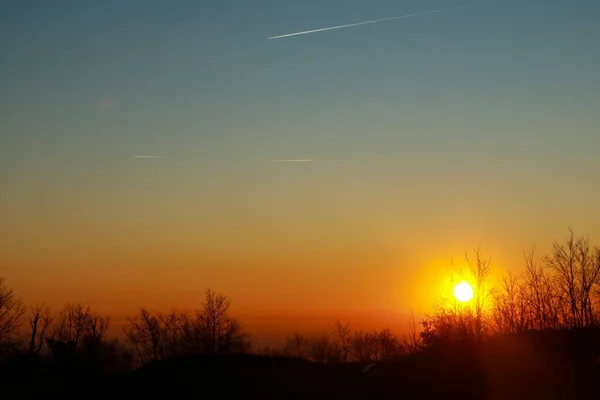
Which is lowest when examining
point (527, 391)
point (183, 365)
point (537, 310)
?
point (527, 391)

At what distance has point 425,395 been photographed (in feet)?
82.2

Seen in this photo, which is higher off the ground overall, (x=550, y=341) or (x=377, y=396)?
(x=550, y=341)

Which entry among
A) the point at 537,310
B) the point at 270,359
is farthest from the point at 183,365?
the point at 537,310

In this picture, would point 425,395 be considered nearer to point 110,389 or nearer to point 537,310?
point 110,389

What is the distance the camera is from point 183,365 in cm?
2942

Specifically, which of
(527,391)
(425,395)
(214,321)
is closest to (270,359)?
(425,395)

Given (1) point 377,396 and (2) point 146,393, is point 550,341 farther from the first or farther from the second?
(2) point 146,393

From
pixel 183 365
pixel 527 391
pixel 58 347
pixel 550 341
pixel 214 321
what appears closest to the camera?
pixel 527 391

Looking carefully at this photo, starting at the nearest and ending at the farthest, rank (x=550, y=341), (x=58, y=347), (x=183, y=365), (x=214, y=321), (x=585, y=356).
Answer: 1. (x=585, y=356)
2. (x=550, y=341)
3. (x=183, y=365)
4. (x=58, y=347)
5. (x=214, y=321)

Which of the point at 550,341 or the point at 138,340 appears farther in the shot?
the point at 138,340

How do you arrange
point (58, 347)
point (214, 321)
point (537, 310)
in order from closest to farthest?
point (537, 310) < point (58, 347) < point (214, 321)

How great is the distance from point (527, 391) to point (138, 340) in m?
64.7

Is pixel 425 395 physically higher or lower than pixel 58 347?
lower

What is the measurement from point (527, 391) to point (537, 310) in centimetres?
A: 2240
